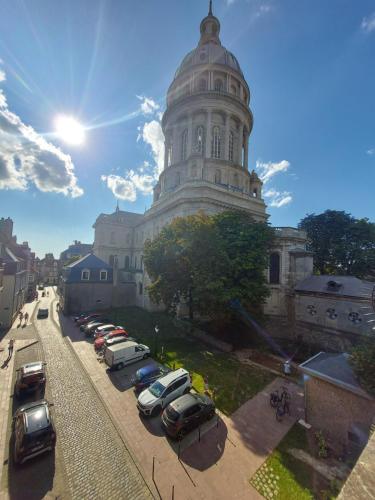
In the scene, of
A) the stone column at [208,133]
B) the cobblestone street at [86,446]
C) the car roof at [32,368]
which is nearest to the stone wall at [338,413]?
the cobblestone street at [86,446]

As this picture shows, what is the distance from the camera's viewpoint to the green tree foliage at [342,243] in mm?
37188

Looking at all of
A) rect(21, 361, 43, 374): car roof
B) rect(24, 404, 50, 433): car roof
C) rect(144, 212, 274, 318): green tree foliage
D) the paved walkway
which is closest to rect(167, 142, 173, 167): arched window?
rect(144, 212, 274, 318): green tree foliage

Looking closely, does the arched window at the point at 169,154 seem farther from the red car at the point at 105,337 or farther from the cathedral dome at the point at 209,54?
the red car at the point at 105,337

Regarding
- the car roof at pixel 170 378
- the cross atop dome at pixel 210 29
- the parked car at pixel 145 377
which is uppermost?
the cross atop dome at pixel 210 29

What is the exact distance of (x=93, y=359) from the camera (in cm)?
A: 1805

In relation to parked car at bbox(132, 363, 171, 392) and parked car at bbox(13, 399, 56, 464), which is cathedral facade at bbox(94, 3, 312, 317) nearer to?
parked car at bbox(132, 363, 171, 392)

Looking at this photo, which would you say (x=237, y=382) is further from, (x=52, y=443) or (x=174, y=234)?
(x=174, y=234)

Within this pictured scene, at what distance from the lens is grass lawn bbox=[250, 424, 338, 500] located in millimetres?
7566

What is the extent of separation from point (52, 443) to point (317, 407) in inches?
465

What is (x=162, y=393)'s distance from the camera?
39.4 ft

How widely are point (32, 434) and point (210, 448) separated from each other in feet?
23.4

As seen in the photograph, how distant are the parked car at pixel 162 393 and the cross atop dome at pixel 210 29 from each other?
204 ft

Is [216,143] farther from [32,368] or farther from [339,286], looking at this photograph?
[32,368]

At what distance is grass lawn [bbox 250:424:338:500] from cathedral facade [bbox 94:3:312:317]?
26193mm
